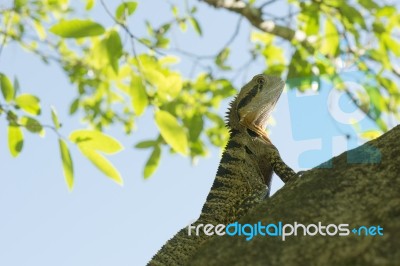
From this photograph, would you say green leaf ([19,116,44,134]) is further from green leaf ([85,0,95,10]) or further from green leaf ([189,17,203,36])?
green leaf ([189,17,203,36])

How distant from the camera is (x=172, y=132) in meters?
3.68

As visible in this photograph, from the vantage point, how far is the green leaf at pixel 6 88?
3.93 meters

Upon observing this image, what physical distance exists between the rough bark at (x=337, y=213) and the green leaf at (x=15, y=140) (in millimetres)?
2437

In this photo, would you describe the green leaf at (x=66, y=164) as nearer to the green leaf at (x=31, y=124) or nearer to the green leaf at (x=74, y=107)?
the green leaf at (x=31, y=124)

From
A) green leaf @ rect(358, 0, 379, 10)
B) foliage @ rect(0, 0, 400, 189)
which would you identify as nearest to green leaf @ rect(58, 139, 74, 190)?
foliage @ rect(0, 0, 400, 189)

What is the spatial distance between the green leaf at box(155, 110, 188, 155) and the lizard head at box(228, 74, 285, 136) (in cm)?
146

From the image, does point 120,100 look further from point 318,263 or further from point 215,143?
point 318,263

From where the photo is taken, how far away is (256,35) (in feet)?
24.0

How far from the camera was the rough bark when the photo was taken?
1566mm

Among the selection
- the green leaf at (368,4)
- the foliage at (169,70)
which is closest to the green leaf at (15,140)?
the foliage at (169,70)

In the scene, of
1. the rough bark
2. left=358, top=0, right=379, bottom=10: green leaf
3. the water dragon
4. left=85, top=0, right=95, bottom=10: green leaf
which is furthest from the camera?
left=85, top=0, right=95, bottom=10: green leaf

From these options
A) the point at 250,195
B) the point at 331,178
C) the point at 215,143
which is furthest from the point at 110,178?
the point at 215,143

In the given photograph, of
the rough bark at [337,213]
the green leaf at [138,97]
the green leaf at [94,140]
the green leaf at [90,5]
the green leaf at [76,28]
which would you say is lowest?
the rough bark at [337,213]

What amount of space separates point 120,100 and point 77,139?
3760mm
